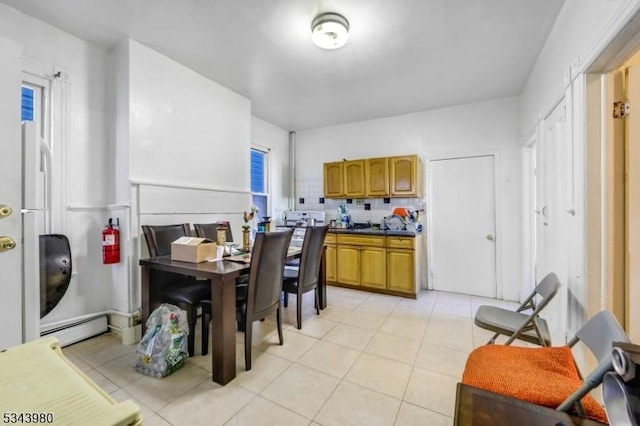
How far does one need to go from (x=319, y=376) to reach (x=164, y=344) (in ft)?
3.78

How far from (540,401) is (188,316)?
7.54 ft

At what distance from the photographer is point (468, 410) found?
2.70 ft

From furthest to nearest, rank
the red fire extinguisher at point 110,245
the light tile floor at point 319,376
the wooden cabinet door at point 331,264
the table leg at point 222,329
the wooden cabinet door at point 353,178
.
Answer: the wooden cabinet door at point 353,178
the wooden cabinet door at point 331,264
the red fire extinguisher at point 110,245
the table leg at point 222,329
the light tile floor at point 319,376

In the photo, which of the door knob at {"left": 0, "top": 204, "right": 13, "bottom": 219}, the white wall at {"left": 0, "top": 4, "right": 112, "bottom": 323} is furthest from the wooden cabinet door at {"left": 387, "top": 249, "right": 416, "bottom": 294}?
the door knob at {"left": 0, "top": 204, "right": 13, "bottom": 219}

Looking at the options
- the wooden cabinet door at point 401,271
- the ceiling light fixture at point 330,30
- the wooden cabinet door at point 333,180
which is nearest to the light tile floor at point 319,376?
the wooden cabinet door at point 401,271

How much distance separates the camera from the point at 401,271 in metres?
3.72

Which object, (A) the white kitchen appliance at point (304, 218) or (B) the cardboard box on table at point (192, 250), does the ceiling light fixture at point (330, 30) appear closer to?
(B) the cardboard box on table at point (192, 250)

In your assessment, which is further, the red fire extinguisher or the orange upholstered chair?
the red fire extinguisher

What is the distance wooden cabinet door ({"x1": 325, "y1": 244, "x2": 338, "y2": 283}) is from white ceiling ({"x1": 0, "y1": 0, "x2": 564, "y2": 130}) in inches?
87.1

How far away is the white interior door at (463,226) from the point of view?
12.4 ft

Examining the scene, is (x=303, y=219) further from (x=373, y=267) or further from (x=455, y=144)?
(x=455, y=144)

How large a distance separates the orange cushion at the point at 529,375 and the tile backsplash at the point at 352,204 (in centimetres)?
285

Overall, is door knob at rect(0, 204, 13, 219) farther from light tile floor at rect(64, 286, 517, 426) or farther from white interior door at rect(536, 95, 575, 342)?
white interior door at rect(536, 95, 575, 342)

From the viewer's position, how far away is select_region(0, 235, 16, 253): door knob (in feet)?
4.38
